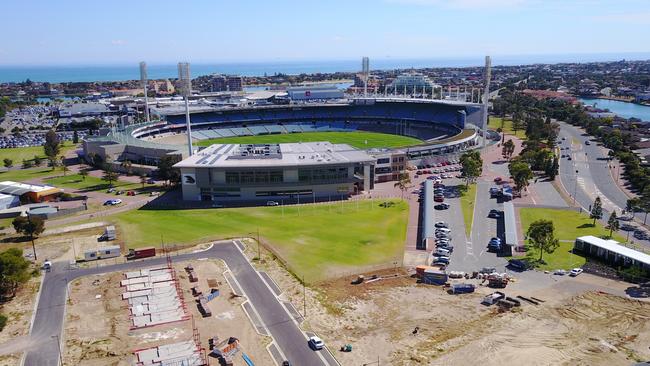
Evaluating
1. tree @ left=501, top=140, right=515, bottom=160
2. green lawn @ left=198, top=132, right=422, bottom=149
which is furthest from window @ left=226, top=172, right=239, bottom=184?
tree @ left=501, top=140, right=515, bottom=160

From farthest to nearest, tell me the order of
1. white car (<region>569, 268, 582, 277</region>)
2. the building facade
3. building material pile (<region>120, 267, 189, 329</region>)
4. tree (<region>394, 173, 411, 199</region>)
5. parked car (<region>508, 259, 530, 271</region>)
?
tree (<region>394, 173, 411, 199</region>) < the building facade < parked car (<region>508, 259, 530, 271</region>) < white car (<region>569, 268, 582, 277</region>) < building material pile (<region>120, 267, 189, 329</region>)

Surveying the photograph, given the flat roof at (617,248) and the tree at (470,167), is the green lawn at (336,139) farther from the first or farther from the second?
the flat roof at (617,248)

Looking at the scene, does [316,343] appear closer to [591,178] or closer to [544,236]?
[544,236]

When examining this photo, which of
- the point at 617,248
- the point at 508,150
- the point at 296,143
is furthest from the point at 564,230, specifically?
the point at 296,143

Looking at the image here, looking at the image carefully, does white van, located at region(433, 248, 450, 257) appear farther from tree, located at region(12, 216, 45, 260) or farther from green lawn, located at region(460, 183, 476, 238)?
tree, located at region(12, 216, 45, 260)

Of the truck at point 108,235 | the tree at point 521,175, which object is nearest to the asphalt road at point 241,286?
the truck at point 108,235

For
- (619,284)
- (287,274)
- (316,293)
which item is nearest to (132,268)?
(287,274)
